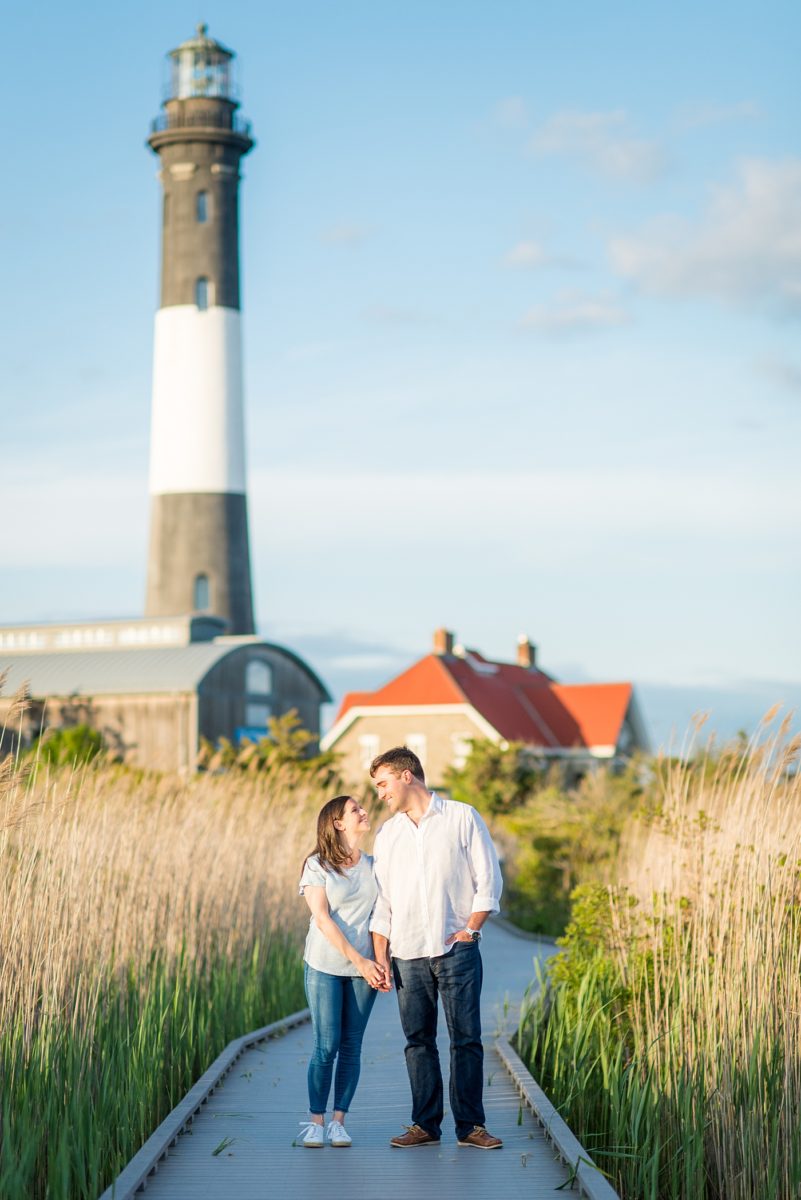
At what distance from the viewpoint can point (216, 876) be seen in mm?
10609

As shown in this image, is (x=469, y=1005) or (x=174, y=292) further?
(x=174, y=292)

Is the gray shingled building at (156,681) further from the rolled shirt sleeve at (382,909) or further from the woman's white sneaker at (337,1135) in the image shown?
the rolled shirt sleeve at (382,909)

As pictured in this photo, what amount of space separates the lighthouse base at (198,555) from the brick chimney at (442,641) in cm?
766

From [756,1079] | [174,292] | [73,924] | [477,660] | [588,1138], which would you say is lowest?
[588,1138]

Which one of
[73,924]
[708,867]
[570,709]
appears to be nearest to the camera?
[73,924]

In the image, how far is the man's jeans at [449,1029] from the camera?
650 cm

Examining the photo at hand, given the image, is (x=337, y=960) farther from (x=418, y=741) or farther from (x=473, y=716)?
(x=418, y=741)

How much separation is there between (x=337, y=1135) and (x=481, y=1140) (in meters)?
0.61

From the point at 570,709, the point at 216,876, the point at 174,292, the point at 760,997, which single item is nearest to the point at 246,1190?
the point at 760,997

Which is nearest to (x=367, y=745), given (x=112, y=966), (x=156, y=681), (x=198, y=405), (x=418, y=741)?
(x=418, y=741)

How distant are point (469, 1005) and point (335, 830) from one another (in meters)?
0.90

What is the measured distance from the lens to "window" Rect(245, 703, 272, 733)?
34156 millimetres

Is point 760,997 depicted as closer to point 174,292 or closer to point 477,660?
point 174,292

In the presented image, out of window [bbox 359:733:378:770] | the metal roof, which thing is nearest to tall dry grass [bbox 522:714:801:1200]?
the metal roof
